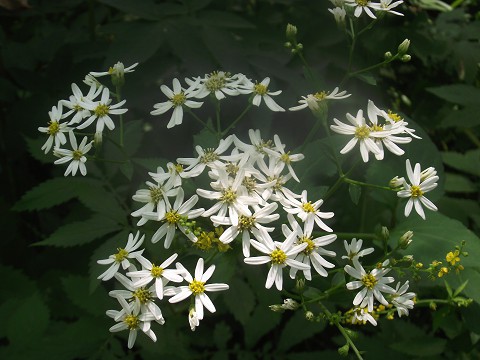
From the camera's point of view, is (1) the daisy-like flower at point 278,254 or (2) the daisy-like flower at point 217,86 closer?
(1) the daisy-like flower at point 278,254

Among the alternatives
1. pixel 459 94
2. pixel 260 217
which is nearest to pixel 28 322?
pixel 260 217

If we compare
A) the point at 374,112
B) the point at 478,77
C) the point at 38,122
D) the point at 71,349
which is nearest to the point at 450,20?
the point at 478,77

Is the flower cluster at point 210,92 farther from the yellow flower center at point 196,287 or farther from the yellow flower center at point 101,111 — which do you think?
the yellow flower center at point 196,287

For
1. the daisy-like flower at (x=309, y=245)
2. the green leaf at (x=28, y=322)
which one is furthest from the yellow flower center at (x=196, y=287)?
the green leaf at (x=28, y=322)

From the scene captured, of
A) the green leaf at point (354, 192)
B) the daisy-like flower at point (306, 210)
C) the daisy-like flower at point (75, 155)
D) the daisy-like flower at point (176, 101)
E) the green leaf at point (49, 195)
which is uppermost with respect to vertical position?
the daisy-like flower at point (176, 101)

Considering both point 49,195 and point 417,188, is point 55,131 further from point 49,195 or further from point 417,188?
point 417,188

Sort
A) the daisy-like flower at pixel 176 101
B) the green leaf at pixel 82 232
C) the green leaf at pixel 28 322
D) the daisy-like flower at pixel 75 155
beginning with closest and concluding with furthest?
the daisy-like flower at pixel 75 155 < the daisy-like flower at pixel 176 101 < the green leaf at pixel 82 232 < the green leaf at pixel 28 322

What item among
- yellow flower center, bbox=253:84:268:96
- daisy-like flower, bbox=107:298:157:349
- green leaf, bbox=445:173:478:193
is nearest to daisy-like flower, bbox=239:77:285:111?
yellow flower center, bbox=253:84:268:96
